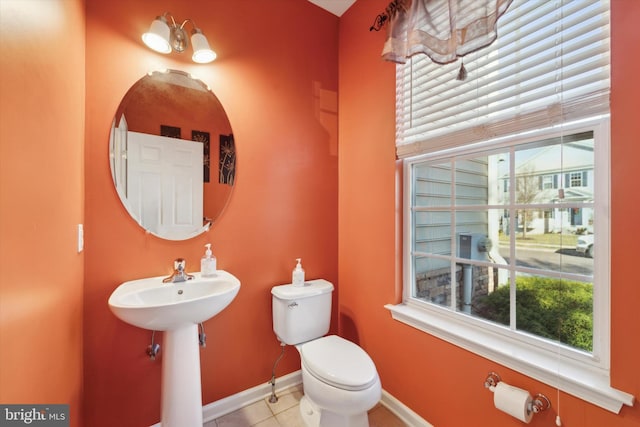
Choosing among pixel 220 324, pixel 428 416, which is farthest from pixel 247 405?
pixel 428 416

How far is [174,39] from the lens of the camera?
142 centimetres

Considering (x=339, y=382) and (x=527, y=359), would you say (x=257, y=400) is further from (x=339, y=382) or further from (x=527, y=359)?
(x=527, y=359)

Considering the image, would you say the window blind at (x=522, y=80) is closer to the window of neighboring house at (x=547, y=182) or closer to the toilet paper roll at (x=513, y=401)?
the window of neighboring house at (x=547, y=182)

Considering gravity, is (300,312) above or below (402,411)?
above

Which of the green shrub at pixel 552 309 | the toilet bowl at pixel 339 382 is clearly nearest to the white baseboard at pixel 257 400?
the toilet bowl at pixel 339 382

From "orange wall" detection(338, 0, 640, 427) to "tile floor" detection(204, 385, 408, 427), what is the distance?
0.14 meters

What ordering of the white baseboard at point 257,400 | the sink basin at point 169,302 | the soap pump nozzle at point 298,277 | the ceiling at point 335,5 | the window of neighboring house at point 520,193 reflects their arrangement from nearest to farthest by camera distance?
the window of neighboring house at point 520,193
the sink basin at point 169,302
the white baseboard at point 257,400
the soap pump nozzle at point 298,277
the ceiling at point 335,5

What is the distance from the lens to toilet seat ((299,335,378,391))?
121 cm

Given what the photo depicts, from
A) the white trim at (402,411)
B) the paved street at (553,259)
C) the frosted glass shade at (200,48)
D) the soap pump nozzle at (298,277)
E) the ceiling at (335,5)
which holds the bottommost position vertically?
the white trim at (402,411)

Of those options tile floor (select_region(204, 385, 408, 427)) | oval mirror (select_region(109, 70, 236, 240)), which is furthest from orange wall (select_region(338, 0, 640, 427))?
oval mirror (select_region(109, 70, 236, 240))

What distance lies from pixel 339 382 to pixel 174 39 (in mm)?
1903

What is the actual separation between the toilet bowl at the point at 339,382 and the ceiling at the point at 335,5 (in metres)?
2.27

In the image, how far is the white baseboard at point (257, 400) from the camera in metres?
1.52

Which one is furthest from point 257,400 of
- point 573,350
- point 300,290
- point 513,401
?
point 573,350
